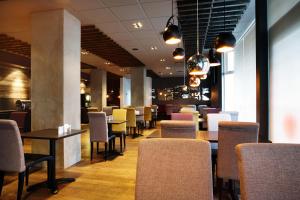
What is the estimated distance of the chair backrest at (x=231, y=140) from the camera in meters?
2.58

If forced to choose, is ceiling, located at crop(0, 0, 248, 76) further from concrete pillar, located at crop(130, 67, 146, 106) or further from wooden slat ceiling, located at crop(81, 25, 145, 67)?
concrete pillar, located at crop(130, 67, 146, 106)

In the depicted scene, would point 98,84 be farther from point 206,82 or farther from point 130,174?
point 130,174

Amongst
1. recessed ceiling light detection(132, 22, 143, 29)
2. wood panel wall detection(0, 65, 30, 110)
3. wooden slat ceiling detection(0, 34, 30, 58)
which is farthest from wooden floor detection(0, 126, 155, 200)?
wood panel wall detection(0, 65, 30, 110)

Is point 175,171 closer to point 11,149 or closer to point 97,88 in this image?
point 11,149

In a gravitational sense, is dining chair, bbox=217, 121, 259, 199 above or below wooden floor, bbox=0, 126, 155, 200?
above

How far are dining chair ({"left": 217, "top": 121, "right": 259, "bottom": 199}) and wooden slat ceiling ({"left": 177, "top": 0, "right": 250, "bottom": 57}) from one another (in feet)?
8.32

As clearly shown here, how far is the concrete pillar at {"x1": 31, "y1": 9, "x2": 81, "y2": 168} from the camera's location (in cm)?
426

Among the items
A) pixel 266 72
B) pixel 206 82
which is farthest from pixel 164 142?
pixel 206 82

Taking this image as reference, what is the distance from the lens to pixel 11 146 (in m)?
2.69

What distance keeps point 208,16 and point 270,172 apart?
4.09m

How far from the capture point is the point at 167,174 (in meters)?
1.40

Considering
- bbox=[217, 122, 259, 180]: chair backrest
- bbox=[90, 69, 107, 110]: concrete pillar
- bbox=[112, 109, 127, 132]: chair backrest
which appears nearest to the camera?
bbox=[217, 122, 259, 180]: chair backrest

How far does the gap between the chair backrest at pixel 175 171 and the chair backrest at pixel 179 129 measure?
1485 mm

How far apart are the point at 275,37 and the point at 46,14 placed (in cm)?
416
